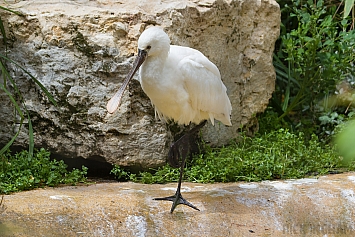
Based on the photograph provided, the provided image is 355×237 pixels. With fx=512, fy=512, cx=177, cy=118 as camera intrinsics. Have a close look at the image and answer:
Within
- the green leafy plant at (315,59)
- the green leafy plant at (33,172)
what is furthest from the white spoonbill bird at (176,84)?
the green leafy plant at (315,59)

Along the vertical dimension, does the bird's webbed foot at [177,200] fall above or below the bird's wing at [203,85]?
below

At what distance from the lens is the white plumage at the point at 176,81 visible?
410 cm

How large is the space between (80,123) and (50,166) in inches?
20.1

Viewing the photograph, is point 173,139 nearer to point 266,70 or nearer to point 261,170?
point 261,170

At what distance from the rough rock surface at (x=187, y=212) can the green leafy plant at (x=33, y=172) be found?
15 centimetres

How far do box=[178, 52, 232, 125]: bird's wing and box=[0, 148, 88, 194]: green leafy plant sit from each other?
1.32 metres

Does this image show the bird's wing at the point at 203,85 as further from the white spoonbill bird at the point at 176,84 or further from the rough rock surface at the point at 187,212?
the rough rock surface at the point at 187,212

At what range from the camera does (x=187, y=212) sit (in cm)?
390

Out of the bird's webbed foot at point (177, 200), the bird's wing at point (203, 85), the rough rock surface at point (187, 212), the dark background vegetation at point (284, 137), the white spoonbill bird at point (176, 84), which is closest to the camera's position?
the rough rock surface at point (187, 212)

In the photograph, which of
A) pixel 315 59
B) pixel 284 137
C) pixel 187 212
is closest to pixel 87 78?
Result: pixel 187 212

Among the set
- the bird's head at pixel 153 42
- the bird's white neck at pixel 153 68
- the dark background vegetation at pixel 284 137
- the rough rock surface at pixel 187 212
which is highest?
the bird's head at pixel 153 42

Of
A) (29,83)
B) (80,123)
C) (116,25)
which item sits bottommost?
(80,123)

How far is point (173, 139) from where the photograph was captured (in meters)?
5.32

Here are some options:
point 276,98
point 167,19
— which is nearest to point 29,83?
point 167,19
